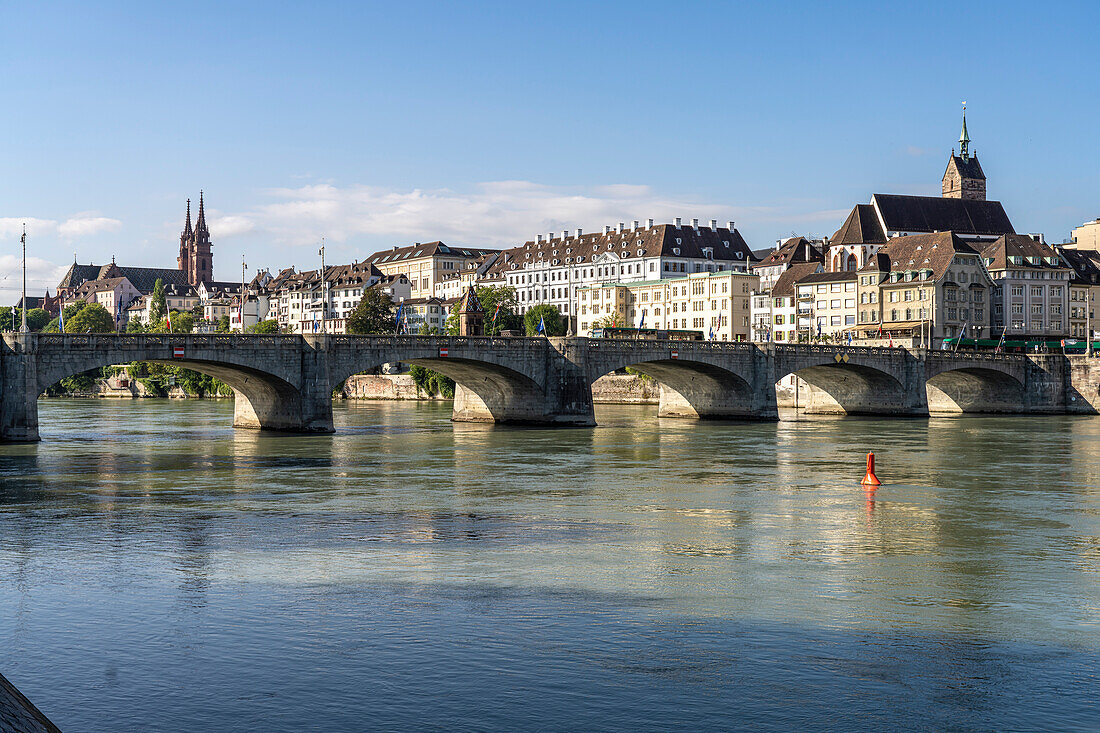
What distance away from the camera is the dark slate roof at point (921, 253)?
388 ft

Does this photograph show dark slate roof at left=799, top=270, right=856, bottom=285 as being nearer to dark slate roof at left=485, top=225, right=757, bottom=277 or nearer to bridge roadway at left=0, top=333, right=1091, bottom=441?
dark slate roof at left=485, top=225, right=757, bottom=277

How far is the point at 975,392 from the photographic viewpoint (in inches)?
3807

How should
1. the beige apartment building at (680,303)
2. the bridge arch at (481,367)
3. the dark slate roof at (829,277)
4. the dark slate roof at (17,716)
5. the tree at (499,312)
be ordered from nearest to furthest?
the dark slate roof at (17,716) < the bridge arch at (481,367) < the dark slate roof at (829,277) < the tree at (499,312) < the beige apartment building at (680,303)

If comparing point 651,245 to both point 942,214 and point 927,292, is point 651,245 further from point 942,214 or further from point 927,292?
point 927,292

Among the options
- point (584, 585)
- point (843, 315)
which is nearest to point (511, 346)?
point (584, 585)

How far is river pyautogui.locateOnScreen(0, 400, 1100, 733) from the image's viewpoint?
47.6 ft

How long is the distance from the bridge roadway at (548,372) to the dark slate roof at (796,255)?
164ft

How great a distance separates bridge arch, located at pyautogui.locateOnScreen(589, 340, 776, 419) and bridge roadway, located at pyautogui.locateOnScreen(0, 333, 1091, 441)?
9 centimetres

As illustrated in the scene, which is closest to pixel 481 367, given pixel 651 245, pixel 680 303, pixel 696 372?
pixel 696 372

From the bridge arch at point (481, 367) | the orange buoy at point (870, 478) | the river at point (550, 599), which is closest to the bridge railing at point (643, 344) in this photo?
the bridge arch at point (481, 367)

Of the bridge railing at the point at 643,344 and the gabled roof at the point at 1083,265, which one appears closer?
the bridge railing at the point at 643,344

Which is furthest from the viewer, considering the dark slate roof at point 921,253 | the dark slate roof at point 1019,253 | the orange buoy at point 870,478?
the dark slate roof at point 1019,253

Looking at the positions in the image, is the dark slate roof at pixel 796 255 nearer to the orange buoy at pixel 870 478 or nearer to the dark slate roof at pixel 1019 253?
the dark slate roof at pixel 1019 253

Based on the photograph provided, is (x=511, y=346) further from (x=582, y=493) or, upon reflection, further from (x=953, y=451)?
(x=582, y=493)
